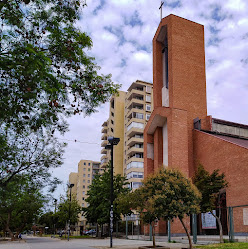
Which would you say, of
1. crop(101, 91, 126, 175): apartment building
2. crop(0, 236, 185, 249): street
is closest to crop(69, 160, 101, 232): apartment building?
crop(101, 91, 126, 175): apartment building

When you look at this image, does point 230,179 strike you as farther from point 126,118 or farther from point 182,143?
point 126,118

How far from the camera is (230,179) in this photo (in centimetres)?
2919

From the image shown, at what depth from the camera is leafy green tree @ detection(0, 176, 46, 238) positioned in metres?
13.7

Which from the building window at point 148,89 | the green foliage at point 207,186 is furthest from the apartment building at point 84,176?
the green foliage at point 207,186

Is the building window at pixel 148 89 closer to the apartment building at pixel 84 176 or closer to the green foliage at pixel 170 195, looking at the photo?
the apartment building at pixel 84 176

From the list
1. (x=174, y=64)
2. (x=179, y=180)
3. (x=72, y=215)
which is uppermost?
(x=174, y=64)

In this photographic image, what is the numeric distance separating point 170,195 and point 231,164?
605 inches

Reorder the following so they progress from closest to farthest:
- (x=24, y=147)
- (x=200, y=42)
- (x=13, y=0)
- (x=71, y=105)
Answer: (x=13, y=0), (x=71, y=105), (x=24, y=147), (x=200, y=42)

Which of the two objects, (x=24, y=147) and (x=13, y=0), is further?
(x=24, y=147)

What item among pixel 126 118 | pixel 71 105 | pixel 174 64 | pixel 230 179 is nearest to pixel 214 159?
pixel 230 179

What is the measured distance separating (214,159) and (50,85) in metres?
27.5

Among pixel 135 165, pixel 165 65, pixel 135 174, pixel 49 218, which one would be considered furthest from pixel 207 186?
pixel 49 218

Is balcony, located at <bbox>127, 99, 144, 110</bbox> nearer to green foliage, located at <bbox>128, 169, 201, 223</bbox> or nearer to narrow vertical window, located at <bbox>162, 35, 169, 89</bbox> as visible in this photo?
narrow vertical window, located at <bbox>162, 35, 169, 89</bbox>

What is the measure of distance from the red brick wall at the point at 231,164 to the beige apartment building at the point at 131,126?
107 feet
